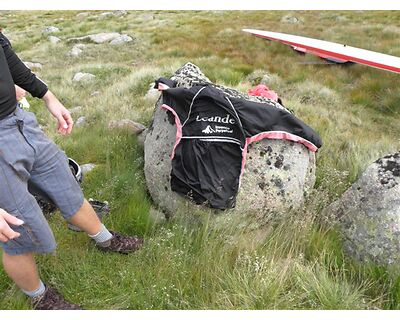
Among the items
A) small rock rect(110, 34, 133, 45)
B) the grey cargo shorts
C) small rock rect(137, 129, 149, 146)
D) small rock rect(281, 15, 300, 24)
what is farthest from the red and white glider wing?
the grey cargo shorts

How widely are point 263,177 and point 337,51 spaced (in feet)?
18.1

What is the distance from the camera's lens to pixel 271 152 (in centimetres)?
338

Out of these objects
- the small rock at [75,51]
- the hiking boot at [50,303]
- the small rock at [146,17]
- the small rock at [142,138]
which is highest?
the small rock at [146,17]

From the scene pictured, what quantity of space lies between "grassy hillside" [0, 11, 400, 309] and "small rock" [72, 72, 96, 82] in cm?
13

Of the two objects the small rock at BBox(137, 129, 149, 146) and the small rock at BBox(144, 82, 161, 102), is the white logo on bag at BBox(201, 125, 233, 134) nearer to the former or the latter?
the small rock at BBox(137, 129, 149, 146)

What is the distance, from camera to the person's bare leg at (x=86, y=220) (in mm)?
2691

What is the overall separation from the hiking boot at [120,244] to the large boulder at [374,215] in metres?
1.56

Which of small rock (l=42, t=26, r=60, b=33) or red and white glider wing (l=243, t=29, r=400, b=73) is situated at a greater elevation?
small rock (l=42, t=26, r=60, b=33)

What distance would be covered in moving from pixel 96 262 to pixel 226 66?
592 cm

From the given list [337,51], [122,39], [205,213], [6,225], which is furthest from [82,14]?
[6,225]

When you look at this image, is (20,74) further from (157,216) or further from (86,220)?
(157,216)

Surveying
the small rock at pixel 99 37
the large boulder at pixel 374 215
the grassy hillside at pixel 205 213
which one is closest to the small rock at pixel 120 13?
the grassy hillside at pixel 205 213

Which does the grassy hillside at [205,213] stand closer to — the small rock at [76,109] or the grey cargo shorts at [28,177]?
the small rock at [76,109]

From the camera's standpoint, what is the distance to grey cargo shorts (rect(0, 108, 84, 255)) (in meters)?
2.22
